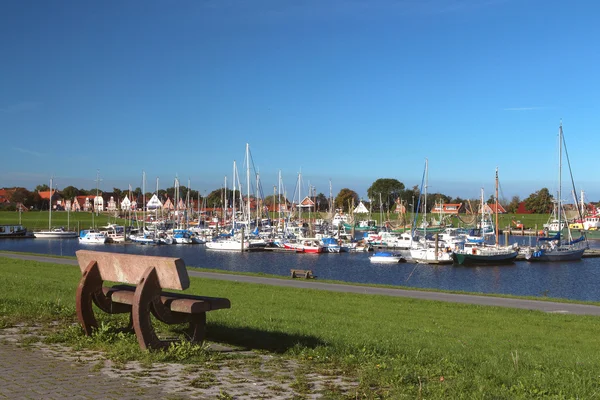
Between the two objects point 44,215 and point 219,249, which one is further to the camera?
point 44,215

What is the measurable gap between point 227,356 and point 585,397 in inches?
164

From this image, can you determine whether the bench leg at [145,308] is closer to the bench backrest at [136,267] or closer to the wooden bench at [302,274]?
the bench backrest at [136,267]

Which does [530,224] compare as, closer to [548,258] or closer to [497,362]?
[548,258]

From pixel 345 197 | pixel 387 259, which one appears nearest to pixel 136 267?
pixel 387 259

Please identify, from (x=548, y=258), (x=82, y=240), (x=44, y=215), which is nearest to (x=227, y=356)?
(x=548, y=258)

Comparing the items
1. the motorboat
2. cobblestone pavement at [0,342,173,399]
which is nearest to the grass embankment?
cobblestone pavement at [0,342,173,399]

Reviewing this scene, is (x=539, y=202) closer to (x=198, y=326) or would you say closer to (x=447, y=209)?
(x=447, y=209)

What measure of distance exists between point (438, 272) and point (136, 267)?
1739 inches

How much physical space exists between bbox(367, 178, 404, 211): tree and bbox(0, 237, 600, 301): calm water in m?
117

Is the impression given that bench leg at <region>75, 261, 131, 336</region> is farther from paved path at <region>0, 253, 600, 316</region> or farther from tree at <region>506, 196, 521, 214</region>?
tree at <region>506, 196, 521, 214</region>

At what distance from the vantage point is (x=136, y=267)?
8.68 metres

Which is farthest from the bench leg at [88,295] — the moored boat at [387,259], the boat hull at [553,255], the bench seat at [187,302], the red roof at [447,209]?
the red roof at [447,209]

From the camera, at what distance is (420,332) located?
491 inches

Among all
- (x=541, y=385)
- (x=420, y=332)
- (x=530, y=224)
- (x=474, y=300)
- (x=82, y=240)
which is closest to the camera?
(x=541, y=385)
